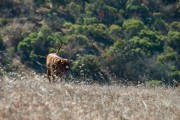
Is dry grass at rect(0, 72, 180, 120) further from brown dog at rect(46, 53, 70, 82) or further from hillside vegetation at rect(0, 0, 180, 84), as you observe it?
hillside vegetation at rect(0, 0, 180, 84)

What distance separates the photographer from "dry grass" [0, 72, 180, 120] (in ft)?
15.0

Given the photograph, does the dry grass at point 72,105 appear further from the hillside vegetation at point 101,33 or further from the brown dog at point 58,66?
the hillside vegetation at point 101,33

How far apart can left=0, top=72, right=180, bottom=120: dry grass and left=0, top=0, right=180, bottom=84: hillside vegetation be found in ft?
88.0

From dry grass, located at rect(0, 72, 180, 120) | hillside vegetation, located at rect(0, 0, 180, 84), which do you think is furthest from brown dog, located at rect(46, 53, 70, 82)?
hillside vegetation, located at rect(0, 0, 180, 84)

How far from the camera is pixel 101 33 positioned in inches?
1764

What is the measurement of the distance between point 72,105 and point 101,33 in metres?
39.8

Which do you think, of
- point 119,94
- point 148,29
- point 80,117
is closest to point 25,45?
point 148,29

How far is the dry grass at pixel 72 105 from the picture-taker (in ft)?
15.0

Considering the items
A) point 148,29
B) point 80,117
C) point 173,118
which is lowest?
point 148,29

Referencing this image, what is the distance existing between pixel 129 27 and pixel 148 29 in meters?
3.12

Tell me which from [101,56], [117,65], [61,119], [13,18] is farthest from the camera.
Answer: [13,18]

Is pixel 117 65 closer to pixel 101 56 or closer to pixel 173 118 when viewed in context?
pixel 101 56

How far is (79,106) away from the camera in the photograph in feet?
17.0

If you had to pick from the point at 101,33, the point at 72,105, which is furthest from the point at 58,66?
the point at 101,33
